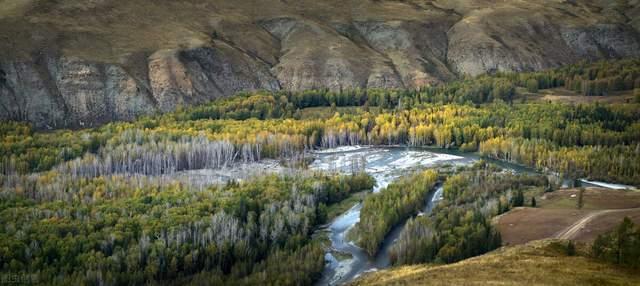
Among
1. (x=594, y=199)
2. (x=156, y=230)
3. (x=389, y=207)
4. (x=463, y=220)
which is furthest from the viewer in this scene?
(x=594, y=199)

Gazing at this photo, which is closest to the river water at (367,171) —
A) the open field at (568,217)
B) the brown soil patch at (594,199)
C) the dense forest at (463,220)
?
the dense forest at (463,220)

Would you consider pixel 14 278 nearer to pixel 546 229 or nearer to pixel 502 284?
pixel 502 284

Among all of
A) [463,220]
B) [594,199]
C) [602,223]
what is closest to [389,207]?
[463,220]

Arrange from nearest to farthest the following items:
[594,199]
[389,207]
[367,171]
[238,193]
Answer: [389,207] → [238,193] → [594,199] → [367,171]

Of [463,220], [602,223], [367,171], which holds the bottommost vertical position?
[367,171]

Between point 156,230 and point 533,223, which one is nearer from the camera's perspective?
point 156,230

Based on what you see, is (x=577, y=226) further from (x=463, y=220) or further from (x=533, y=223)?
(x=463, y=220)

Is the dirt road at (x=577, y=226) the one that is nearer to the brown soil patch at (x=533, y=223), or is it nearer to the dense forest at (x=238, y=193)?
the brown soil patch at (x=533, y=223)
